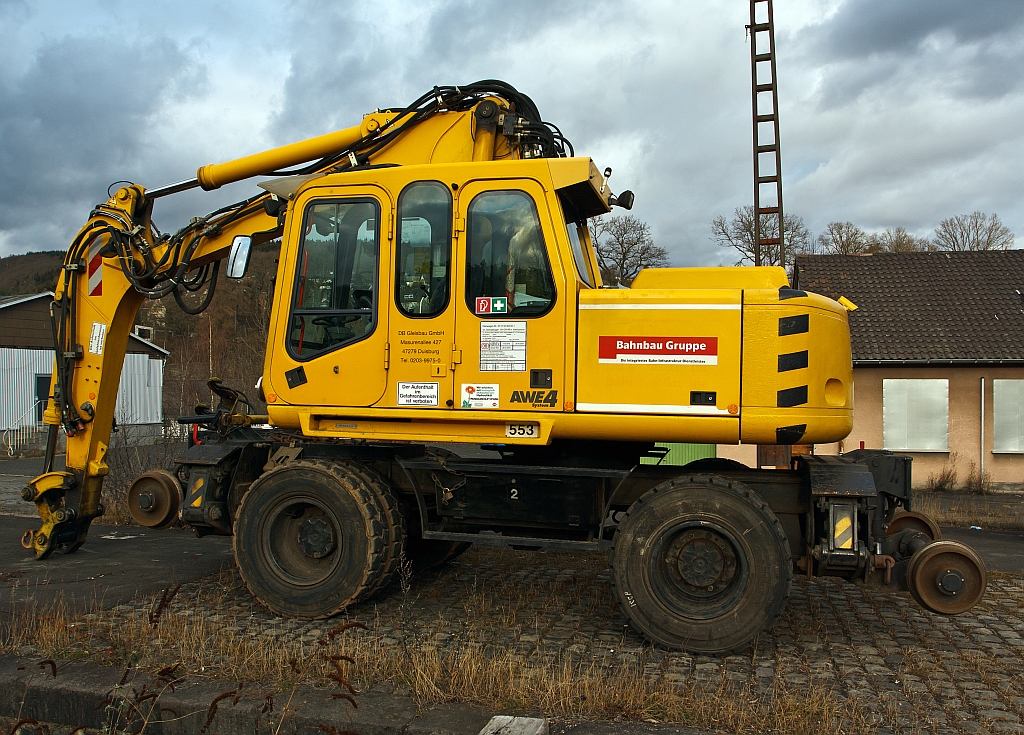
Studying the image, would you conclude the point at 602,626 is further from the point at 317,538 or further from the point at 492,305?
the point at 492,305

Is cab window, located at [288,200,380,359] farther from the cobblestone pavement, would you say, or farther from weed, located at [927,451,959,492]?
weed, located at [927,451,959,492]

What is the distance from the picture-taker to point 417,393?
→ 225 inches

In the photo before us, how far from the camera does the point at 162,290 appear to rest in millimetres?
7297

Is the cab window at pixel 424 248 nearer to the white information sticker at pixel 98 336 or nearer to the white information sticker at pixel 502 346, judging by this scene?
the white information sticker at pixel 502 346

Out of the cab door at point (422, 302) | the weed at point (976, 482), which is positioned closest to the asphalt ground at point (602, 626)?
the cab door at point (422, 302)

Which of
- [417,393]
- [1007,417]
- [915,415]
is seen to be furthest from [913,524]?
[1007,417]

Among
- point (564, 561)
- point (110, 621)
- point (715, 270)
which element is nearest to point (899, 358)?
point (564, 561)

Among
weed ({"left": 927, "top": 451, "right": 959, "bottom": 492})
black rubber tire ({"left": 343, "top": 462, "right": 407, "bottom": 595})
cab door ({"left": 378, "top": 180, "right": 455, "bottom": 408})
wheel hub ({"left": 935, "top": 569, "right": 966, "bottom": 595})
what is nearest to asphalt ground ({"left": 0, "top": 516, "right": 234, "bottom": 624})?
black rubber tire ({"left": 343, "top": 462, "right": 407, "bottom": 595})

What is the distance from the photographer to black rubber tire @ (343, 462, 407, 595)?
5.89 m

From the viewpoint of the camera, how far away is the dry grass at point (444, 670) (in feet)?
13.6

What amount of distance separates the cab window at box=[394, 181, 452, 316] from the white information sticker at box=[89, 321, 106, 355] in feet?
10.8

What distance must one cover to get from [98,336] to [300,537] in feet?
9.87

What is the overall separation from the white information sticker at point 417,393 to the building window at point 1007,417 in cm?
1405

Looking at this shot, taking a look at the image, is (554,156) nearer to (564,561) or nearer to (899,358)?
(564,561)
